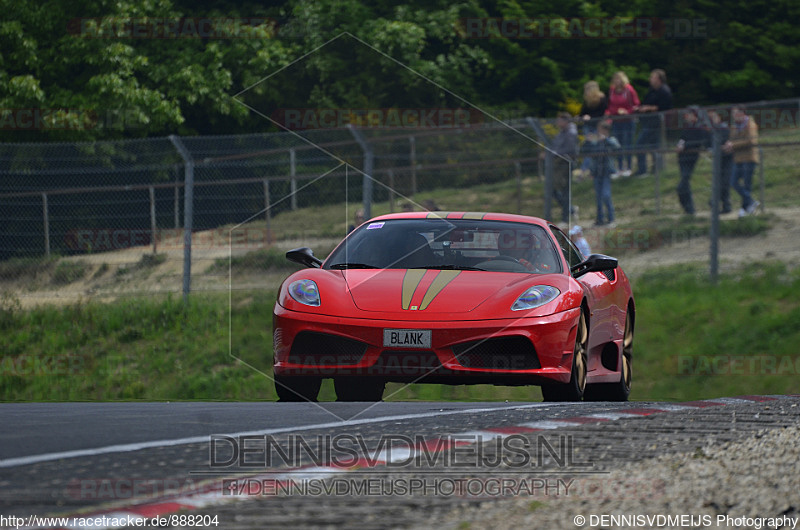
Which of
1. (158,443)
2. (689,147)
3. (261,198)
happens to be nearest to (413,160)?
(261,198)

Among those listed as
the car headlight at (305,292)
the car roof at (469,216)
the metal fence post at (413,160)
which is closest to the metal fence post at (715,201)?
the metal fence post at (413,160)

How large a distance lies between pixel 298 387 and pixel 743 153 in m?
10.1

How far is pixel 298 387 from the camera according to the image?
8.73 metres

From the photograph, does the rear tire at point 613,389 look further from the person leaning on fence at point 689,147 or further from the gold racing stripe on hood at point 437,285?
the person leaning on fence at point 689,147

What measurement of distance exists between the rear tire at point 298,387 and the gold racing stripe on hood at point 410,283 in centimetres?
87

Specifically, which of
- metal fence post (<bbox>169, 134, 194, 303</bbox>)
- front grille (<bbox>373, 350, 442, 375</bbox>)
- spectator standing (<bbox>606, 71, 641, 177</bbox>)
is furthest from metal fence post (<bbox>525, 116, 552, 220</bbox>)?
front grille (<bbox>373, 350, 442, 375</bbox>)

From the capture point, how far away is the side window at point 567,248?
9547 millimetres

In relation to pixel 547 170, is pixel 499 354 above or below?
below

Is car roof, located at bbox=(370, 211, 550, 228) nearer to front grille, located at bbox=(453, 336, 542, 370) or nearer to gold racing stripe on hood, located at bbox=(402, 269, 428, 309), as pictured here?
gold racing stripe on hood, located at bbox=(402, 269, 428, 309)

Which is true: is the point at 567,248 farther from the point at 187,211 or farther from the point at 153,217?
the point at 153,217

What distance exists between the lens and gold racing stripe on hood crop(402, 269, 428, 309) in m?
8.23

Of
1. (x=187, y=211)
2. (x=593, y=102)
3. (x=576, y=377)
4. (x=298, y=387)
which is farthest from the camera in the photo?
(x=593, y=102)

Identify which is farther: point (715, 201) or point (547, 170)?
point (547, 170)

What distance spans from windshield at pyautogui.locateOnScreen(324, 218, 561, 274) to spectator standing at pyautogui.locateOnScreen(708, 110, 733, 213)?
25.3ft
